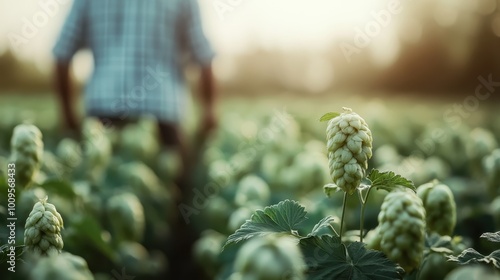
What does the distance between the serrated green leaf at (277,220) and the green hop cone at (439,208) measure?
460 mm

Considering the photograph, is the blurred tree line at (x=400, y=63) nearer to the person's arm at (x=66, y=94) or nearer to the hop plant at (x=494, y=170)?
the person's arm at (x=66, y=94)

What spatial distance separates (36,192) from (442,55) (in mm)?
26238

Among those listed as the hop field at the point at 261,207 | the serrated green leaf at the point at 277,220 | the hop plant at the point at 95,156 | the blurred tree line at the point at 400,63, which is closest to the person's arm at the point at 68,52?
the hop field at the point at 261,207

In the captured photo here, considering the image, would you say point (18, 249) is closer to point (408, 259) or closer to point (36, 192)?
point (36, 192)

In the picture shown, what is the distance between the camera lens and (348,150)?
5.19 ft

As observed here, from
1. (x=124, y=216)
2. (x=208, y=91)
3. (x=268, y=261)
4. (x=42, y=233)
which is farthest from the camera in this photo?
(x=208, y=91)

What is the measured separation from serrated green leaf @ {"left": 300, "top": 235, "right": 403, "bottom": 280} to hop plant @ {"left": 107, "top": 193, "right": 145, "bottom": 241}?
1.58 meters

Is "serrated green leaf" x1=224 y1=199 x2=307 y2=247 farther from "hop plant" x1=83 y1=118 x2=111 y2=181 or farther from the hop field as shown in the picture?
"hop plant" x1=83 y1=118 x2=111 y2=181

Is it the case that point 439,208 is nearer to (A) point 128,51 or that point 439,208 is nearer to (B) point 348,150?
(B) point 348,150

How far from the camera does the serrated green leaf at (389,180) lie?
1.74m

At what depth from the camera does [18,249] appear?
167cm

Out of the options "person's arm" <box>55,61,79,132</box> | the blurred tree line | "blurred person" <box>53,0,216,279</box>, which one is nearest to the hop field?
"person's arm" <box>55,61,79,132</box>

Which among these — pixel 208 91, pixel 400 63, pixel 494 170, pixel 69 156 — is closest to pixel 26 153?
pixel 69 156

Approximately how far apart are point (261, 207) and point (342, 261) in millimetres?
1326
